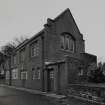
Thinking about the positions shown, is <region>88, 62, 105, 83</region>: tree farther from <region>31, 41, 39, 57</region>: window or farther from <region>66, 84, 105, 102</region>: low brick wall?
<region>31, 41, 39, 57</region>: window

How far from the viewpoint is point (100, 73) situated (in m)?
16.2

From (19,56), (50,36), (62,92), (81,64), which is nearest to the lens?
(62,92)

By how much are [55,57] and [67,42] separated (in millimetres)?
3673

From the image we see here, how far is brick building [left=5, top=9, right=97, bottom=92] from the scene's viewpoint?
16.1 meters

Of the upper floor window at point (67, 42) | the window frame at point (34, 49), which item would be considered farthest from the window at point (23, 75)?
the upper floor window at point (67, 42)

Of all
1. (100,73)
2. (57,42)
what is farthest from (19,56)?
(100,73)

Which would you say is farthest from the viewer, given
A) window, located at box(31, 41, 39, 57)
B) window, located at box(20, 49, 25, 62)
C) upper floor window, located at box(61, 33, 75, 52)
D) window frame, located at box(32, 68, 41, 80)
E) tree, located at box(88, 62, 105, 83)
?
window, located at box(20, 49, 25, 62)

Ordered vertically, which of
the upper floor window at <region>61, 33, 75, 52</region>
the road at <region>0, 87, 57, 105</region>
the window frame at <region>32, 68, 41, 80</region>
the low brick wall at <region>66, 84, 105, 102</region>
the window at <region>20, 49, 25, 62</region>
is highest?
the upper floor window at <region>61, 33, 75, 52</region>

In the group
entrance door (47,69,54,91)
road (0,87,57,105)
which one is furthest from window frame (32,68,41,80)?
road (0,87,57,105)

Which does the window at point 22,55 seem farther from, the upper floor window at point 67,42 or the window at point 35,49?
the upper floor window at point 67,42

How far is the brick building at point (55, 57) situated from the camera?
52.9ft

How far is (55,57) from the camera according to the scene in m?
20.5

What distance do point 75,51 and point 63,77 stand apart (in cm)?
900

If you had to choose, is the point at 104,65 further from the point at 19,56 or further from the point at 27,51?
the point at 19,56
